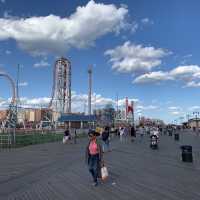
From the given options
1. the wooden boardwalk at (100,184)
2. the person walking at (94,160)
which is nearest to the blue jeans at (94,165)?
the person walking at (94,160)

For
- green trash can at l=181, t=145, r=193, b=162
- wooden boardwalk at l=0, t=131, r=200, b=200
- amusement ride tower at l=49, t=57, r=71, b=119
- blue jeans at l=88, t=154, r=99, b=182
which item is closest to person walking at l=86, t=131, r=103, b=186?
blue jeans at l=88, t=154, r=99, b=182

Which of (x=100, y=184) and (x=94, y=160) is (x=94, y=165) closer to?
(x=94, y=160)

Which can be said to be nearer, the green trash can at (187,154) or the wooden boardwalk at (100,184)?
the wooden boardwalk at (100,184)

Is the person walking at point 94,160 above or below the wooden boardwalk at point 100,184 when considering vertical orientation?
above

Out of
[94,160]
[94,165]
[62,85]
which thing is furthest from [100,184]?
[62,85]

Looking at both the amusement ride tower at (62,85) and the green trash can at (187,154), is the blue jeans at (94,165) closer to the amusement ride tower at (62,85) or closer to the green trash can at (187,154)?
the green trash can at (187,154)

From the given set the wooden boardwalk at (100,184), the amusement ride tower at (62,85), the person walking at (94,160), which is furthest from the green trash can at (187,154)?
the amusement ride tower at (62,85)

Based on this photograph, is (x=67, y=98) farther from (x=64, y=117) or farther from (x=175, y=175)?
(x=175, y=175)

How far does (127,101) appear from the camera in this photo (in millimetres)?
121562

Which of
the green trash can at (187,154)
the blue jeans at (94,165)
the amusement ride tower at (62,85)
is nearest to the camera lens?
the blue jeans at (94,165)

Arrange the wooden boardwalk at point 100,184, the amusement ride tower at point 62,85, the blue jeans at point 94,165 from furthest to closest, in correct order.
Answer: the amusement ride tower at point 62,85, the blue jeans at point 94,165, the wooden boardwalk at point 100,184

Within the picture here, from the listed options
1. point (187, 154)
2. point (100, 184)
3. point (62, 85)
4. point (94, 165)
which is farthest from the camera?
point (62, 85)

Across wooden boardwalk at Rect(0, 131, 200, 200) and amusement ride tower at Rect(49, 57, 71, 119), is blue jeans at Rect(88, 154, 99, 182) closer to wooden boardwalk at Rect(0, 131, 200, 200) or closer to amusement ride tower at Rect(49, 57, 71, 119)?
wooden boardwalk at Rect(0, 131, 200, 200)

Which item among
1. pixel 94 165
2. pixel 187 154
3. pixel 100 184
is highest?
pixel 94 165
